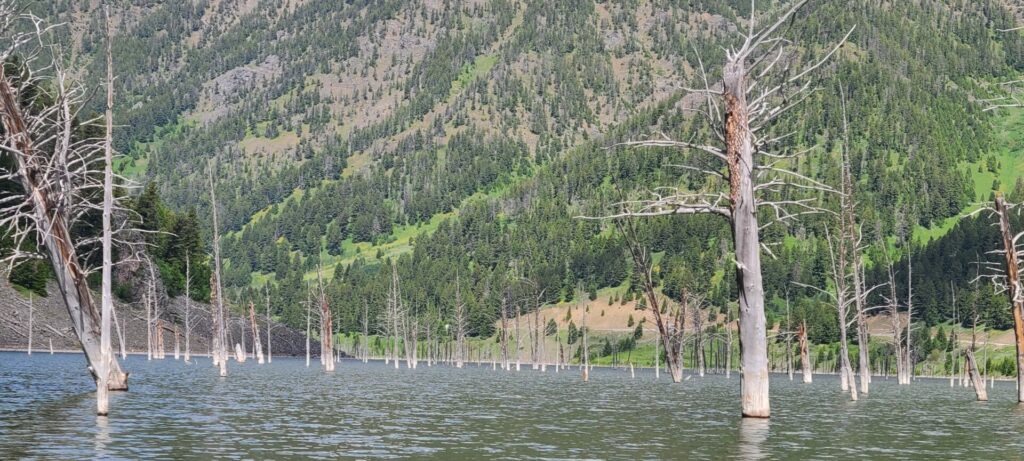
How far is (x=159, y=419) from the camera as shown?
39.2 m

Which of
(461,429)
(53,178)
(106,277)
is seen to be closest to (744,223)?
(461,429)

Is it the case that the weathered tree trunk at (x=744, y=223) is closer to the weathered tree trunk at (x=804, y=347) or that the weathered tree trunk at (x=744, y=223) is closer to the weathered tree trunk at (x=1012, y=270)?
the weathered tree trunk at (x=1012, y=270)

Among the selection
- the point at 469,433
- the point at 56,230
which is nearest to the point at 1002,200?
the point at 469,433

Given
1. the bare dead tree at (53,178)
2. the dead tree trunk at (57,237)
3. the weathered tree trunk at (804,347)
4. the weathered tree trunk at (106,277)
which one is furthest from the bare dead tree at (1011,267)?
the weathered tree trunk at (804,347)

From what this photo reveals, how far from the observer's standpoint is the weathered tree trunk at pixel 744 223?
35.3 meters

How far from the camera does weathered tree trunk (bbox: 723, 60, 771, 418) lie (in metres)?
35.3

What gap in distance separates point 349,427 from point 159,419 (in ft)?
23.8

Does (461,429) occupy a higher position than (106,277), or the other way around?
(106,277)

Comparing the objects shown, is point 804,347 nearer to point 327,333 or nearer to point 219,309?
point 327,333

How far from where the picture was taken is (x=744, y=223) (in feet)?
116

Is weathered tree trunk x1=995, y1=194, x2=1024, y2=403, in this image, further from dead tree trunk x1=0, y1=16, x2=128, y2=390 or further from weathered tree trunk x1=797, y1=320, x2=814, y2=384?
weathered tree trunk x1=797, y1=320, x2=814, y2=384

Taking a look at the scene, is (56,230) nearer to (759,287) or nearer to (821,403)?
(759,287)

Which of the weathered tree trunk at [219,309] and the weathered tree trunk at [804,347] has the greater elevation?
the weathered tree trunk at [219,309]

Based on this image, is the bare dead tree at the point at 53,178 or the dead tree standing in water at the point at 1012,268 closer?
the bare dead tree at the point at 53,178
